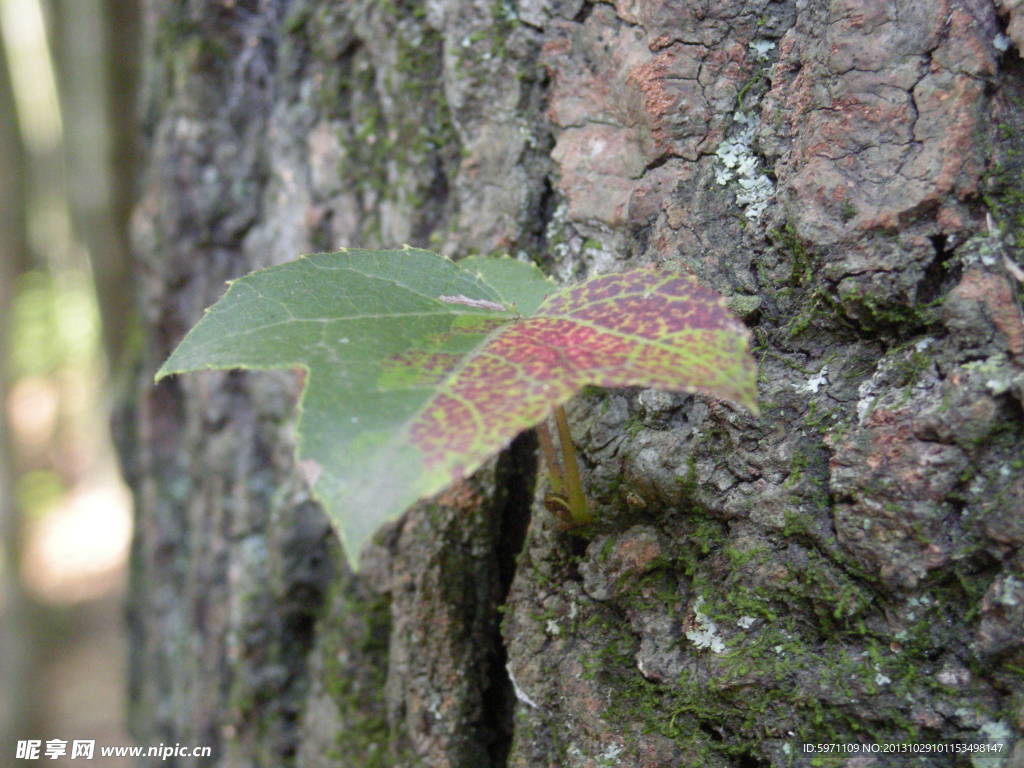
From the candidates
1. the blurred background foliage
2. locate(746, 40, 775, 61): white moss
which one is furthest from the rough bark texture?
the blurred background foliage

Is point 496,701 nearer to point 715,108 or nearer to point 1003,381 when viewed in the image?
point 1003,381

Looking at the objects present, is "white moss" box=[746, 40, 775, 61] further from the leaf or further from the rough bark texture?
the leaf

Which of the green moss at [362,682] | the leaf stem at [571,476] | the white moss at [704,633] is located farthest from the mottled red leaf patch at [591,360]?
the green moss at [362,682]

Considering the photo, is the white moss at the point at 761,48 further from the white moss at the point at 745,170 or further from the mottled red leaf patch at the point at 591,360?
the mottled red leaf patch at the point at 591,360

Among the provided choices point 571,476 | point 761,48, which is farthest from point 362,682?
point 761,48

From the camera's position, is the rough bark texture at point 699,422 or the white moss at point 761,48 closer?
the rough bark texture at point 699,422

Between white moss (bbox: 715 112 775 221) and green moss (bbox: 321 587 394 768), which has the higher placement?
white moss (bbox: 715 112 775 221)

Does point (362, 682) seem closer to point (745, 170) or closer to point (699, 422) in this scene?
point (699, 422)
